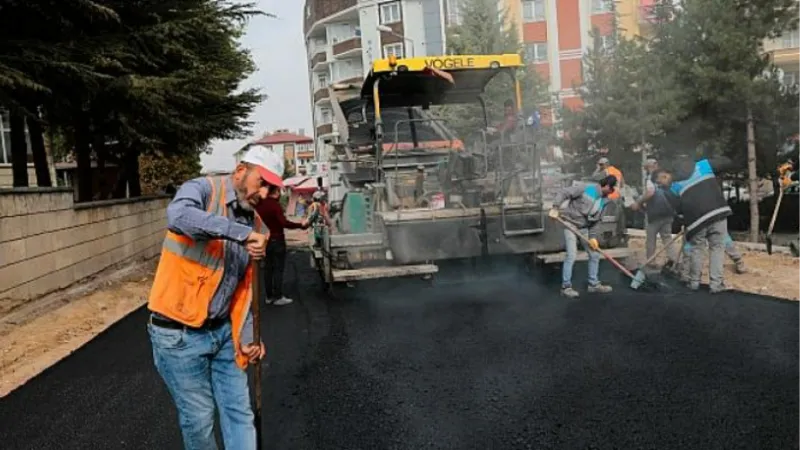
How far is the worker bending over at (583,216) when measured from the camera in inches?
305

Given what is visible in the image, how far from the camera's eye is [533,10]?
32.5 m

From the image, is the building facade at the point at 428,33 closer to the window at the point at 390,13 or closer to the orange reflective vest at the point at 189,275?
the window at the point at 390,13

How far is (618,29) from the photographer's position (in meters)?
17.7

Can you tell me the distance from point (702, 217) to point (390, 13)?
39.1 meters

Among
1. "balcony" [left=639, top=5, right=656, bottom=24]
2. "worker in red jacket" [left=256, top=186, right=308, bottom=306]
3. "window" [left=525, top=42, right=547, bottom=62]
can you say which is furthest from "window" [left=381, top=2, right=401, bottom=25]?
"worker in red jacket" [left=256, top=186, right=308, bottom=306]

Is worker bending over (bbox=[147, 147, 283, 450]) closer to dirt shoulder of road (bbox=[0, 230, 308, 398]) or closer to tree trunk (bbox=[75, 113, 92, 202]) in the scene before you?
dirt shoulder of road (bbox=[0, 230, 308, 398])

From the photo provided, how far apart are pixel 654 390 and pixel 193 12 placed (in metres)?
9.53

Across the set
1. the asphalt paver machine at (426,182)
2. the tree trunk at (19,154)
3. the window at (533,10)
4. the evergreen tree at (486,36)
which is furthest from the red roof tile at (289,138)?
the asphalt paver machine at (426,182)

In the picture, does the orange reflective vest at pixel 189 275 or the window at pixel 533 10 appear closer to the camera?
the orange reflective vest at pixel 189 275

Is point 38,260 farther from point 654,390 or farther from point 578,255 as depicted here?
point 654,390

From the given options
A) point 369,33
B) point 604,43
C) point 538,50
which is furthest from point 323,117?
point 604,43

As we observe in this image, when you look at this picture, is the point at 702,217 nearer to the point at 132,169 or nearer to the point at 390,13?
the point at 132,169

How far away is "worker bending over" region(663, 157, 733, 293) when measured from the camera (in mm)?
7637

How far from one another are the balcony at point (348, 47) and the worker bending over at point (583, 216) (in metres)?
40.9
